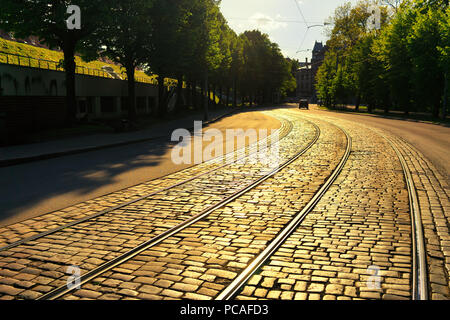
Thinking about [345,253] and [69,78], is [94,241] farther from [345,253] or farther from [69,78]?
[69,78]

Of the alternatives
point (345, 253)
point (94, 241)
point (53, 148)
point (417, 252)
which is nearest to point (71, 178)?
point (94, 241)

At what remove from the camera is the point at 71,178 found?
10.0 meters

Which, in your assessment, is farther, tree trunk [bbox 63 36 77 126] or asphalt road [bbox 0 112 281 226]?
tree trunk [bbox 63 36 77 126]

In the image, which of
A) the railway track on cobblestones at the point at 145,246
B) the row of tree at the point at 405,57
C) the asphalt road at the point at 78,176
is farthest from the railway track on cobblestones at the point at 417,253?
the row of tree at the point at 405,57

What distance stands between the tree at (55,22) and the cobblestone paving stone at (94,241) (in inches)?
611

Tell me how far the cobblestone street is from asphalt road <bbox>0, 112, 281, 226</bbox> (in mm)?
547

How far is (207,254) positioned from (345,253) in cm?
178

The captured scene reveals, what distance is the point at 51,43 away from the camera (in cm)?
2308

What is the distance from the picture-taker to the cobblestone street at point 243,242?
13.5 feet

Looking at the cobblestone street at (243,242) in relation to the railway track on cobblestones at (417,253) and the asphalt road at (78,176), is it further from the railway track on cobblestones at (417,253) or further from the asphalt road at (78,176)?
the asphalt road at (78,176)

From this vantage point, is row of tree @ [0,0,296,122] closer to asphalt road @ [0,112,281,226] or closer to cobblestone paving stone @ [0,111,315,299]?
asphalt road @ [0,112,281,226]

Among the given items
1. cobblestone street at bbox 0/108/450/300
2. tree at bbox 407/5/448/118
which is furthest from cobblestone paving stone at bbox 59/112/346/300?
tree at bbox 407/5/448/118

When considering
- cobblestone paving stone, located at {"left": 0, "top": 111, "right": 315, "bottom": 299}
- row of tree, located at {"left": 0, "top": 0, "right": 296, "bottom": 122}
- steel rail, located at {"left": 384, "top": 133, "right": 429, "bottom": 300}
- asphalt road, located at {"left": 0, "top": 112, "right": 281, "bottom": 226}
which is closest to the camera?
steel rail, located at {"left": 384, "top": 133, "right": 429, "bottom": 300}

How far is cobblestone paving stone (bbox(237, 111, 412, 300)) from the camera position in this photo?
4.03 meters
